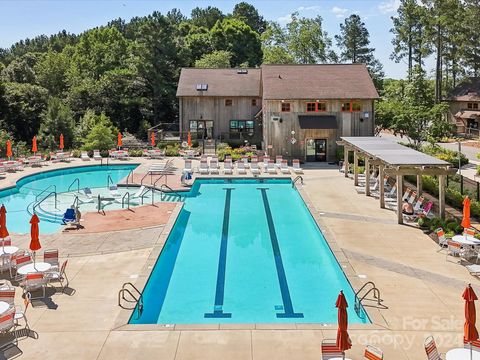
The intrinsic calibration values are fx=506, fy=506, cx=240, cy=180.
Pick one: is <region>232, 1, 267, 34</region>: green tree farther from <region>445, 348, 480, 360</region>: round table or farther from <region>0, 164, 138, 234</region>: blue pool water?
<region>445, 348, 480, 360</region>: round table

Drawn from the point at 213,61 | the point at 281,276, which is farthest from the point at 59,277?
the point at 213,61

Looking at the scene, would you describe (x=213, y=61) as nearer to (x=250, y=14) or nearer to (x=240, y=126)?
(x=240, y=126)

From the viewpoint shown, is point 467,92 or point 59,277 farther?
point 467,92

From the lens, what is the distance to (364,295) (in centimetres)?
1191

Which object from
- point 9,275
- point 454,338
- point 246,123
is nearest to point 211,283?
point 9,275

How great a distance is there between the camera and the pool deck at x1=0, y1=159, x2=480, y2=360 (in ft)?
31.8

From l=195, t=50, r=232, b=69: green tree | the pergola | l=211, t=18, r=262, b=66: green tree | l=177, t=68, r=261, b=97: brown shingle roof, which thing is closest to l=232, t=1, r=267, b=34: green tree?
l=211, t=18, r=262, b=66: green tree

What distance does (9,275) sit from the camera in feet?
45.9

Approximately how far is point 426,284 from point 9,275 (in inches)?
441

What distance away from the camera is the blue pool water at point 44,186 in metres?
20.9

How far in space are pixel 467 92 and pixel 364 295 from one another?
4870 centimetres

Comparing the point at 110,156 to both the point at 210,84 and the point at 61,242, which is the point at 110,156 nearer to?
the point at 210,84

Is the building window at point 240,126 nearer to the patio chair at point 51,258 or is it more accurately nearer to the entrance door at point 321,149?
the entrance door at point 321,149

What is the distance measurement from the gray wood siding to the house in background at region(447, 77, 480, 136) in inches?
789
